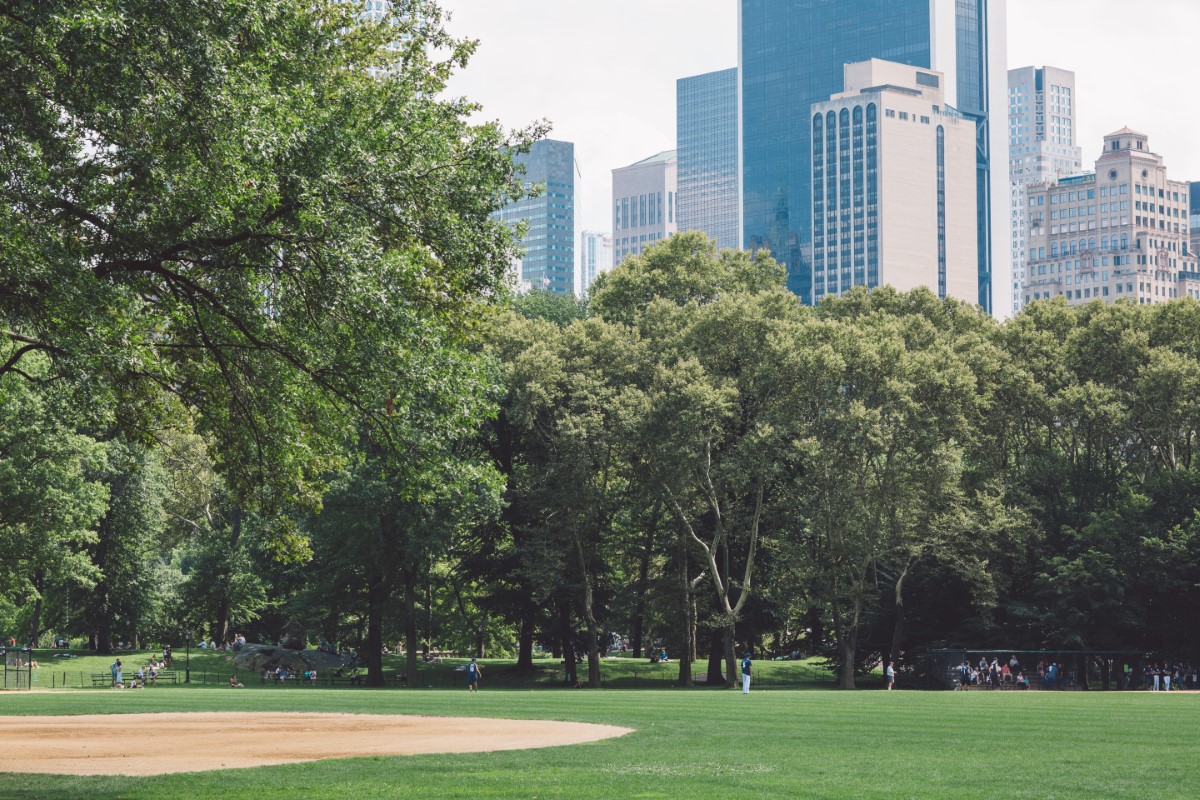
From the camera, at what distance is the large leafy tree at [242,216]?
55.9ft

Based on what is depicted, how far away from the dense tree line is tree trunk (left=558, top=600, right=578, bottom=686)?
0.93ft

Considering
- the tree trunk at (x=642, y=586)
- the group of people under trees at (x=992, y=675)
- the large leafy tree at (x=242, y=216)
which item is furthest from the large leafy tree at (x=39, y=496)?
the group of people under trees at (x=992, y=675)

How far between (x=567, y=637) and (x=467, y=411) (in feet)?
156

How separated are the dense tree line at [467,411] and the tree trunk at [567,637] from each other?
282mm

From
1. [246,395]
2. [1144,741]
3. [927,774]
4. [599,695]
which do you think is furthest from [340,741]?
[599,695]

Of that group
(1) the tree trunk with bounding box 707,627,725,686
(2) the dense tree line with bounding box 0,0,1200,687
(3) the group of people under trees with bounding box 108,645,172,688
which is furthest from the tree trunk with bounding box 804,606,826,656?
(3) the group of people under trees with bounding box 108,645,172,688

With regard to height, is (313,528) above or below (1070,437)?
below

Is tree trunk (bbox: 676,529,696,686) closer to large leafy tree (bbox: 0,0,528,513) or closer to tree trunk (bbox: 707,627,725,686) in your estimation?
tree trunk (bbox: 707,627,725,686)

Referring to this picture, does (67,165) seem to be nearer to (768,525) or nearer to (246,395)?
(246,395)

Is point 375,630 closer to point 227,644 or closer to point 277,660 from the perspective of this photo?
point 277,660

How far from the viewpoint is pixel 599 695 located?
46062mm

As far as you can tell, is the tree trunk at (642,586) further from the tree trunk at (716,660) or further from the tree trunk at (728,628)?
the tree trunk at (728,628)

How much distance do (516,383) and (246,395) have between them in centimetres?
3747

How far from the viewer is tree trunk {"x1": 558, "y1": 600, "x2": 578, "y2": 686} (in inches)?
2643
